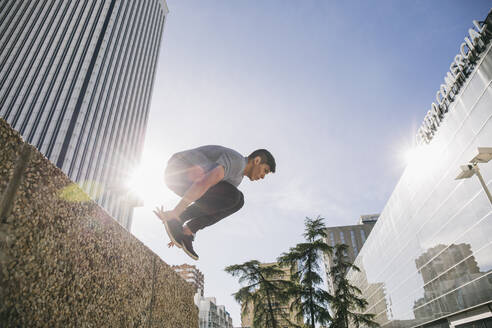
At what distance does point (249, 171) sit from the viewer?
325 cm

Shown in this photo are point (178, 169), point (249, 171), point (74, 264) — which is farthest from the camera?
point (249, 171)

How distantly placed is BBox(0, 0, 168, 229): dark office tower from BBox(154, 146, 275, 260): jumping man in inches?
1848

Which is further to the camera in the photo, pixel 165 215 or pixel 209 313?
pixel 209 313

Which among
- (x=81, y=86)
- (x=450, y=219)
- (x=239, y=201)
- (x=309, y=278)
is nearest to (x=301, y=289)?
(x=309, y=278)

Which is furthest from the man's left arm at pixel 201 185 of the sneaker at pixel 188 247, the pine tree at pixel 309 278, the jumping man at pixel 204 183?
the pine tree at pixel 309 278

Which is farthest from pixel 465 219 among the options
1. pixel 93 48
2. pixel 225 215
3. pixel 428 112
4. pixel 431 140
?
pixel 93 48

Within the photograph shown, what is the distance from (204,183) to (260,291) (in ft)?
85.0

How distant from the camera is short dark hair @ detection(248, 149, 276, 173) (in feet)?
10.7

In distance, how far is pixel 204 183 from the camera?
2676 millimetres

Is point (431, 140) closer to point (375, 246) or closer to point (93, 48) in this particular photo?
point (375, 246)

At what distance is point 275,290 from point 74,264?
1048 inches

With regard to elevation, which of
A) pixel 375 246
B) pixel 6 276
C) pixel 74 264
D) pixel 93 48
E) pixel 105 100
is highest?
pixel 93 48

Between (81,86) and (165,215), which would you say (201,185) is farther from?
(81,86)

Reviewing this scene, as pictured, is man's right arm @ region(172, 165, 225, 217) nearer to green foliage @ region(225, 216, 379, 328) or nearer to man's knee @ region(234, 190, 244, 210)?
man's knee @ region(234, 190, 244, 210)
